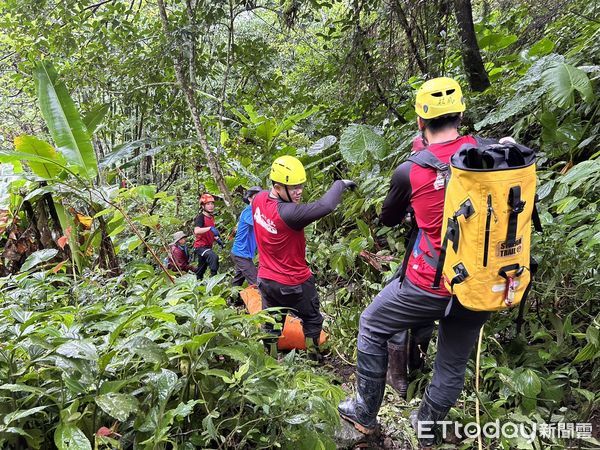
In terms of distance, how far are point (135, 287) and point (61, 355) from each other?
1232mm

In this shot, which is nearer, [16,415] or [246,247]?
[16,415]

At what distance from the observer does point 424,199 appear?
7.28ft

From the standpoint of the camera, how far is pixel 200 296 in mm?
2586

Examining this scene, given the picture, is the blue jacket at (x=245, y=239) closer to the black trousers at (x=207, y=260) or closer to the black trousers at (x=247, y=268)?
the black trousers at (x=247, y=268)

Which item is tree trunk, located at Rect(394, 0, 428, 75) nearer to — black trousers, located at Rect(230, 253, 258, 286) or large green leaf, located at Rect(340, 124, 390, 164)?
large green leaf, located at Rect(340, 124, 390, 164)

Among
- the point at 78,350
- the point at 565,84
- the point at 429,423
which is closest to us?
the point at 78,350

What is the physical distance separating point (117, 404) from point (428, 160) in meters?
1.81

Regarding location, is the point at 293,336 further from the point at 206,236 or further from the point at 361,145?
the point at 206,236

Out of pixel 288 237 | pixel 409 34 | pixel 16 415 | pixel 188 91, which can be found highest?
pixel 409 34

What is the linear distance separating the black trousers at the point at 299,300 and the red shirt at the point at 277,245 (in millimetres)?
53

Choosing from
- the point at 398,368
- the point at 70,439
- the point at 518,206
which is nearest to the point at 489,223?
the point at 518,206

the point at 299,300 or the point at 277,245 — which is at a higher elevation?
the point at 277,245

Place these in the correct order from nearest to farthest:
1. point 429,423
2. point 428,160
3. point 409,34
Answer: point 428,160 → point 429,423 → point 409,34

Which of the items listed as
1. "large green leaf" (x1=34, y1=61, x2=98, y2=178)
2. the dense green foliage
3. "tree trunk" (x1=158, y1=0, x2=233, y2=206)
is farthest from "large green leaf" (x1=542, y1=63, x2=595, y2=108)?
"large green leaf" (x1=34, y1=61, x2=98, y2=178)
